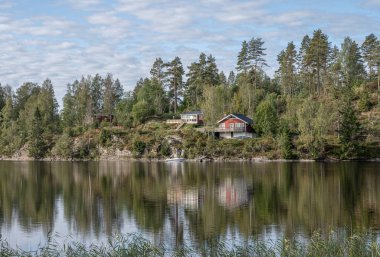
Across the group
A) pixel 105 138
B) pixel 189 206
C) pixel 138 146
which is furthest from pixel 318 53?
pixel 189 206

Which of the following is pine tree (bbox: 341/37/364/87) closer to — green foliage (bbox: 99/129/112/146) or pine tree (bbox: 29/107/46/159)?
green foliage (bbox: 99/129/112/146)

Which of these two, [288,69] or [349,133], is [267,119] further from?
[288,69]

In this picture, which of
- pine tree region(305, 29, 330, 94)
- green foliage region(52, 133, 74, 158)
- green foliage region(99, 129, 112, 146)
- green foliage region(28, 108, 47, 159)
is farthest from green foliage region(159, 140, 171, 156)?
pine tree region(305, 29, 330, 94)

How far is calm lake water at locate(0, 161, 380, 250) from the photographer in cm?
2831

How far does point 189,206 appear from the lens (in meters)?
37.3

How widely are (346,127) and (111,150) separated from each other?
4737cm

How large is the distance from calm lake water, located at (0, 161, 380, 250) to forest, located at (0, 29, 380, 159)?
2341 cm

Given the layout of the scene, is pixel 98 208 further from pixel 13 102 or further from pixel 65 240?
pixel 13 102

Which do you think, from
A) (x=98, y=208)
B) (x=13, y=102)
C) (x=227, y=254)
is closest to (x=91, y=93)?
(x=13, y=102)

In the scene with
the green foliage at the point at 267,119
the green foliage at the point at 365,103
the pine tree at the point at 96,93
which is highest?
the pine tree at the point at 96,93

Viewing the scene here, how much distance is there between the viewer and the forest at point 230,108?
8450cm

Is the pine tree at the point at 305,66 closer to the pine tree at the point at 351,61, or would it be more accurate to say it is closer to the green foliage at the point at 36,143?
the pine tree at the point at 351,61

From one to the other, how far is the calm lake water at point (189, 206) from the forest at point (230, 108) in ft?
76.8

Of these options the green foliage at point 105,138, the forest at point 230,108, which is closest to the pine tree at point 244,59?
the forest at point 230,108
